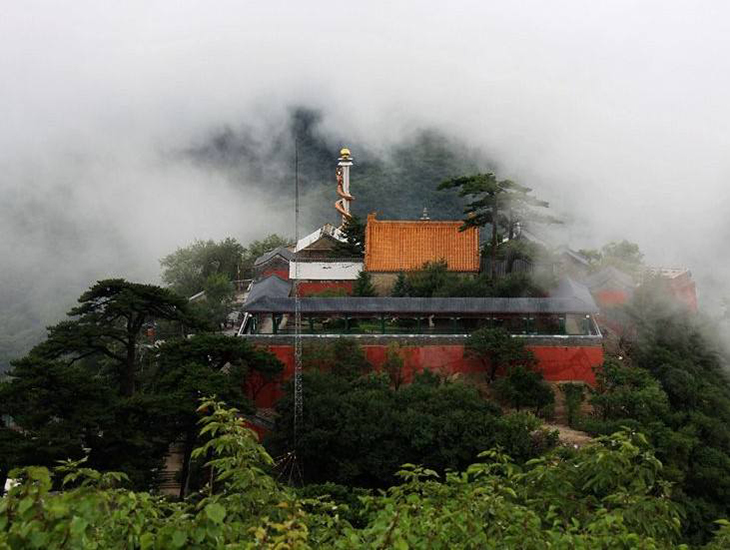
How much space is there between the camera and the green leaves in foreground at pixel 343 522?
513cm

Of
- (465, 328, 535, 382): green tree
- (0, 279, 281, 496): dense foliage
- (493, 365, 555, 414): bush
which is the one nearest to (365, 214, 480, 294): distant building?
(465, 328, 535, 382): green tree

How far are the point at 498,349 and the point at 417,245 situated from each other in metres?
7.35

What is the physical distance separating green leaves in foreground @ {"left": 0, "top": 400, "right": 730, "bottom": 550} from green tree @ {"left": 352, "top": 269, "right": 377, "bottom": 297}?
16.5 metres

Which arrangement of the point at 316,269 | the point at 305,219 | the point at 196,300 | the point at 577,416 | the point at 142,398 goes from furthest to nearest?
the point at 305,219, the point at 196,300, the point at 316,269, the point at 577,416, the point at 142,398

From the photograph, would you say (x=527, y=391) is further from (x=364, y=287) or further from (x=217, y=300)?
(x=217, y=300)

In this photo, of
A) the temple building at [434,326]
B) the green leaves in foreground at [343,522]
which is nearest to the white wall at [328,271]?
the temple building at [434,326]

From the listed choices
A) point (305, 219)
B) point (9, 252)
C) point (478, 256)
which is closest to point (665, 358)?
point (478, 256)

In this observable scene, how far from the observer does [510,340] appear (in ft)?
69.1

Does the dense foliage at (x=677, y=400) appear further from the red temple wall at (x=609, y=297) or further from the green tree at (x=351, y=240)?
the green tree at (x=351, y=240)

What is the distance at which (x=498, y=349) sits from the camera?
20922 millimetres

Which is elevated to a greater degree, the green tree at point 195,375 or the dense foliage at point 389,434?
the green tree at point 195,375

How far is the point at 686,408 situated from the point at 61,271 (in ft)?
142

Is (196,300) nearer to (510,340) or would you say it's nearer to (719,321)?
(510,340)

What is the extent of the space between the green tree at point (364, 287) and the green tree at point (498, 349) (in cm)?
481
